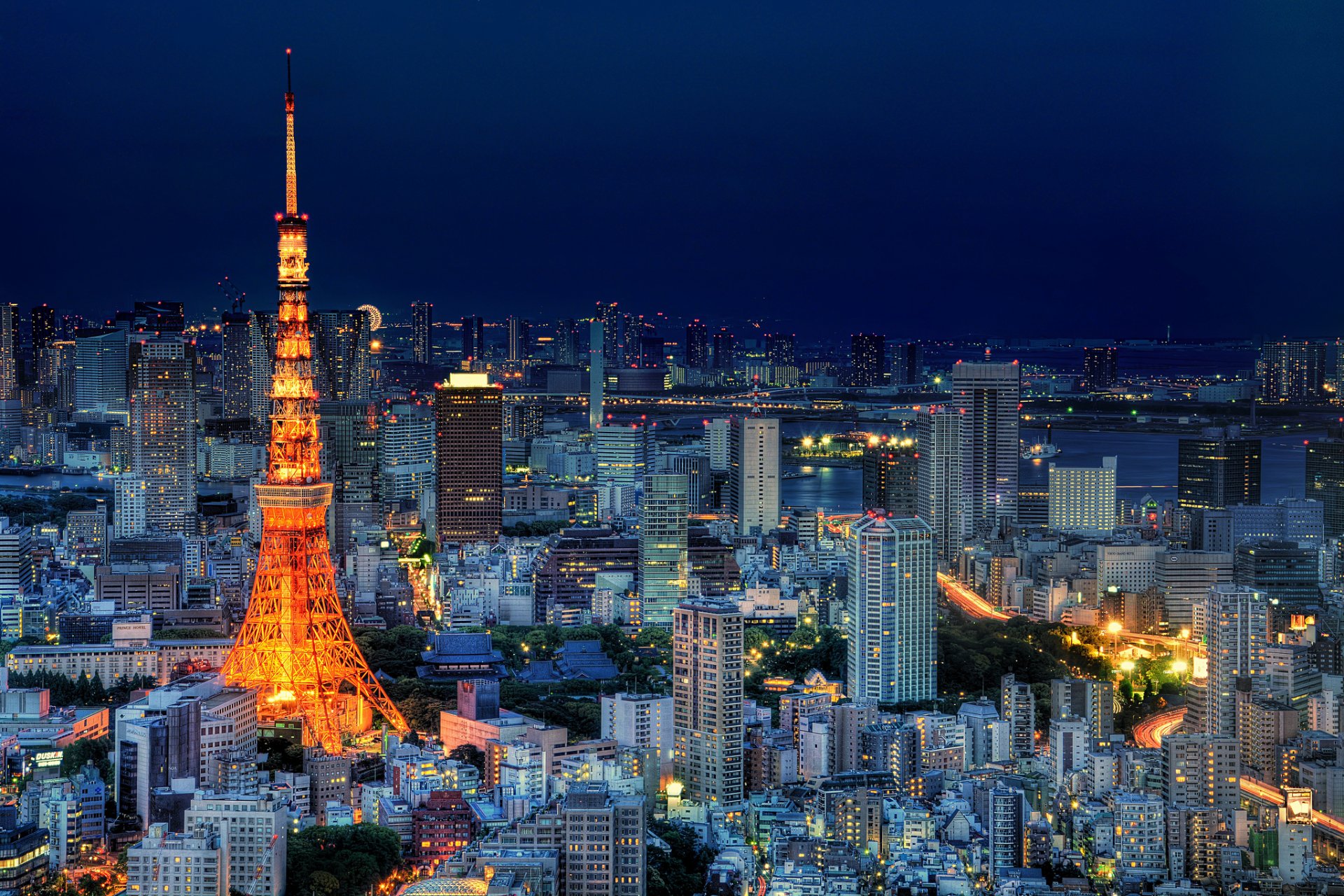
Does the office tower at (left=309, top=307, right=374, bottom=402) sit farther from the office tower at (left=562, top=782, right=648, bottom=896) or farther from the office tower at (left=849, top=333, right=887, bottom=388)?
the office tower at (left=562, top=782, right=648, bottom=896)

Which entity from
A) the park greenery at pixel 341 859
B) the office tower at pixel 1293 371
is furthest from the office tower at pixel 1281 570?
the park greenery at pixel 341 859

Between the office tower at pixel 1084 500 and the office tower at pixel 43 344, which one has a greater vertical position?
the office tower at pixel 43 344

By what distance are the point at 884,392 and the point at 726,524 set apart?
35.9 ft

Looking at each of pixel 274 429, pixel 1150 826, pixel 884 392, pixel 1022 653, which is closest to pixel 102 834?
pixel 274 429

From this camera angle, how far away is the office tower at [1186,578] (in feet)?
40.5

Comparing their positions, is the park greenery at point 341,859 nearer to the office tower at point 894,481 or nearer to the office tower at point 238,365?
the office tower at point 894,481

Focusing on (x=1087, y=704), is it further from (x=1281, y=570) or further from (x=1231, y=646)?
(x=1281, y=570)

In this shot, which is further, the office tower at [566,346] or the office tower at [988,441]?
the office tower at [566,346]

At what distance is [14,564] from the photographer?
44.4 feet

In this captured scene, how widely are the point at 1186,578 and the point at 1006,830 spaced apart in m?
5.84

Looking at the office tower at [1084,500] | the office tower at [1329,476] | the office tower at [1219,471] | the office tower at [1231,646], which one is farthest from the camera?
the office tower at [1084,500]

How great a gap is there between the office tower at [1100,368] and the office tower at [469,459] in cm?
626

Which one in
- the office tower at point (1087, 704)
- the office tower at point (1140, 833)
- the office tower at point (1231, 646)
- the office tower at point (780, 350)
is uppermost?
the office tower at point (780, 350)

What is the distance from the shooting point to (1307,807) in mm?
8062
